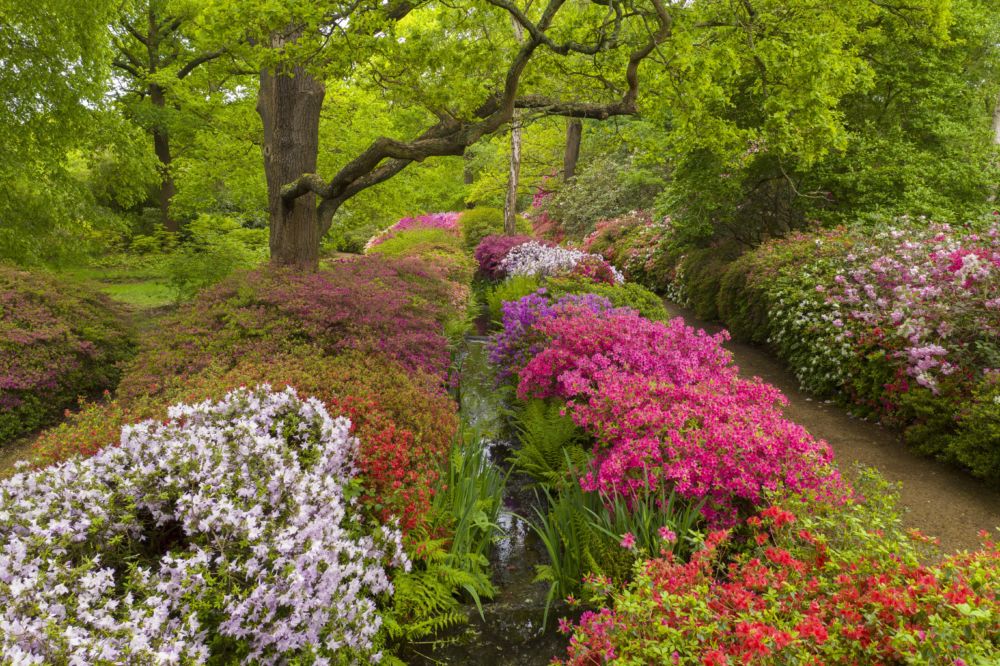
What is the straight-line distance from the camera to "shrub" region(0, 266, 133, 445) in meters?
5.64

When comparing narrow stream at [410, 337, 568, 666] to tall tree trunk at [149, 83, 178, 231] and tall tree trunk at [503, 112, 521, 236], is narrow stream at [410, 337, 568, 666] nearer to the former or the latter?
tall tree trunk at [503, 112, 521, 236]

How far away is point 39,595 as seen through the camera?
1.71 meters

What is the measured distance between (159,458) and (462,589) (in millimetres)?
2029

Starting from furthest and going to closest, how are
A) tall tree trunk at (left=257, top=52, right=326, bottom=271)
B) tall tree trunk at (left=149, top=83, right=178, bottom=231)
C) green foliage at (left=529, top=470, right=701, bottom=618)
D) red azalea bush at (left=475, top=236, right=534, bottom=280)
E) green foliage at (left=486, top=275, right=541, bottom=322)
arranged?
tall tree trunk at (left=149, top=83, right=178, bottom=231), red azalea bush at (left=475, top=236, right=534, bottom=280), green foliage at (left=486, top=275, right=541, bottom=322), tall tree trunk at (left=257, top=52, right=326, bottom=271), green foliage at (left=529, top=470, right=701, bottom=618)

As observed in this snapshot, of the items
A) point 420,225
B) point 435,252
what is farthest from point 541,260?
point 420,225

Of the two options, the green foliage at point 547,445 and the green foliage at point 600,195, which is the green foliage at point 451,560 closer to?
the green foliage at point 547,445

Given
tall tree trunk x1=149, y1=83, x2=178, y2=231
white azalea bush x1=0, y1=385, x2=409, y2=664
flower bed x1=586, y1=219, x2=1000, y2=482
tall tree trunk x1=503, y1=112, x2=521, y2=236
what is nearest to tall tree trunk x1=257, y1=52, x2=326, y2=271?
white azalea bush x1=0, y1=385, x2=409, y2=664

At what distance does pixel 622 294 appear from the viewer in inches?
310

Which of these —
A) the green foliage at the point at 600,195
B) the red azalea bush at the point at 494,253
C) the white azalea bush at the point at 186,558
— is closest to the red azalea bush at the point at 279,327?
the white azalea bush at the point at 186,558

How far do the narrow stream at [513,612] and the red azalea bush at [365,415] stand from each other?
2.43 feet

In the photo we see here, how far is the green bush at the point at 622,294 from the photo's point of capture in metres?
7.58

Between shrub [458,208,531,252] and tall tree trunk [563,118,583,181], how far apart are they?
4221mm

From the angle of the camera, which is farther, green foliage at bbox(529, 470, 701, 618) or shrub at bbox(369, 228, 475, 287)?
shrub at bbox(369, 228, 475, 287)

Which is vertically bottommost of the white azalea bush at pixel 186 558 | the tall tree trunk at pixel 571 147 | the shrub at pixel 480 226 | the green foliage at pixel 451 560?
the green foliage at pixel 451 560
